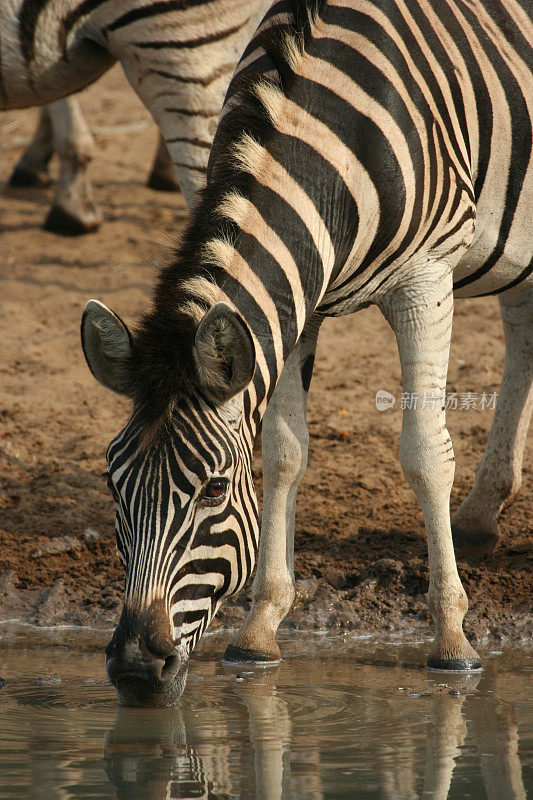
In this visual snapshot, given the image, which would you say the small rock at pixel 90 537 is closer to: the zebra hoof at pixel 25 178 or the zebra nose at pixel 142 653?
the zebra nose at pixel 142 653

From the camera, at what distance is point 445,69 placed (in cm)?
458

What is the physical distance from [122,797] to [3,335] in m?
5.90

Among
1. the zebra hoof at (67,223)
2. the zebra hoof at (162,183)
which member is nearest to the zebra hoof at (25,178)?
the zebra hoof at (162,183)

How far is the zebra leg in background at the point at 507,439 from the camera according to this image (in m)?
6.04

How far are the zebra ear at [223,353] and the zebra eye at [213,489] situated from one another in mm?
277

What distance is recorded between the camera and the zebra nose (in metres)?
3.48

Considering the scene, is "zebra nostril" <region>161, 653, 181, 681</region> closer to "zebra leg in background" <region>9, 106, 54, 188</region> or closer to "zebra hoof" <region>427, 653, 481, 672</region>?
"zebra hoof" <region>427, 653, 481, 672</region>

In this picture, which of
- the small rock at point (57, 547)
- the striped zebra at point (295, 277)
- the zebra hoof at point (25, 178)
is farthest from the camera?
the zebra hoof at point (25, 178)

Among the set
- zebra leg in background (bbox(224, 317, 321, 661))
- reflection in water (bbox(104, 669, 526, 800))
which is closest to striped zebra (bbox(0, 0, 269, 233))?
zebra leg in background (bbox(224, 317, 321, 661))

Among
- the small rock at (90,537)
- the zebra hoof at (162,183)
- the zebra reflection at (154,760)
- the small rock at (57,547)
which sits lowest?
the zebra reflection at (154,760)

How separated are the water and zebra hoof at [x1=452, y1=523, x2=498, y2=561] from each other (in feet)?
3.19

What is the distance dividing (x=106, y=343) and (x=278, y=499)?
5.06 ft

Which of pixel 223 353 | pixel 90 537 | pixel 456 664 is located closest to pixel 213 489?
pixel 223 353

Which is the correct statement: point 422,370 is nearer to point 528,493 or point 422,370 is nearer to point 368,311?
point 528,493
